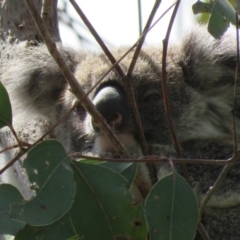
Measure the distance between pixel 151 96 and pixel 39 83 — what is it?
686 mm

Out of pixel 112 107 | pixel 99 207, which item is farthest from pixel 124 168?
pixel 112 107

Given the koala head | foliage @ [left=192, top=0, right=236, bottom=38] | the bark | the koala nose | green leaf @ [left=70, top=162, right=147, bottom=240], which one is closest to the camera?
green leaf @ [left=70, top=162, right=147, bottom=240]

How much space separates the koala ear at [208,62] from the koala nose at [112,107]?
0.54 m

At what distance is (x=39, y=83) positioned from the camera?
3.09 metres

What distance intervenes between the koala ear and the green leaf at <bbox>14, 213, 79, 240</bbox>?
1.38 meters

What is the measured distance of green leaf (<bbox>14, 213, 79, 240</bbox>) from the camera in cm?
156

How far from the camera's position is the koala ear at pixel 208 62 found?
2816 millimetres

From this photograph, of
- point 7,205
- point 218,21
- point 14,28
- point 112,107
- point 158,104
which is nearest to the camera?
point 7,205

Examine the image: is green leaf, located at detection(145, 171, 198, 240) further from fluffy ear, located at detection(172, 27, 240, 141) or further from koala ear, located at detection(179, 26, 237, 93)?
koala ear, located at detection(179, 26, 237, 93)

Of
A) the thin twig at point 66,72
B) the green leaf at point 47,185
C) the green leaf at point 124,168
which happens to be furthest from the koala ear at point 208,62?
the green leaf at point 47,185

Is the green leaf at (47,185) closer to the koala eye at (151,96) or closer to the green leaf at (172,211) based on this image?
the green leaf at (172,211)

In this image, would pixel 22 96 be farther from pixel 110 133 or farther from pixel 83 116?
pixel 110 133

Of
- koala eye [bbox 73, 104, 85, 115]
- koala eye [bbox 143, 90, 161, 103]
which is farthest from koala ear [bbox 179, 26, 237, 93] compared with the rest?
koala eye [bbox 73, 104, 85, 115]

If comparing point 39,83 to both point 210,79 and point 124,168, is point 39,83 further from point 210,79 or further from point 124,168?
point 124,168
